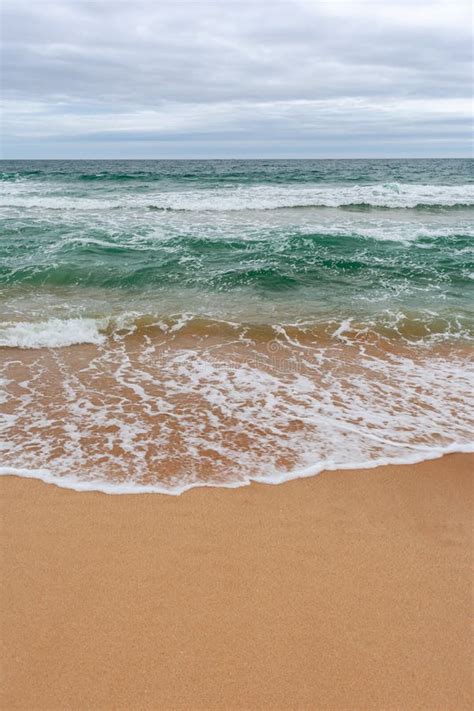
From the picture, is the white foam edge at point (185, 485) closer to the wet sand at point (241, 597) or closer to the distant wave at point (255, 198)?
the wet sand at point (241, 597)

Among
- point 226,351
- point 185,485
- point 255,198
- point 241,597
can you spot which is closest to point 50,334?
point 226,351

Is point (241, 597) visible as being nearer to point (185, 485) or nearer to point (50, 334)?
point (185, 485)

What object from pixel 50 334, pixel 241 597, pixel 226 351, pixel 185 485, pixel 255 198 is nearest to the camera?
pixel 241 597

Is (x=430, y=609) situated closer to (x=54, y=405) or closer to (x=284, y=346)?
(x=54, y=405)

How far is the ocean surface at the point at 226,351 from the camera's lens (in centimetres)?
454

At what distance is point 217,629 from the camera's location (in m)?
2.77

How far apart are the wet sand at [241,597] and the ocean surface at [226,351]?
0.44 meters

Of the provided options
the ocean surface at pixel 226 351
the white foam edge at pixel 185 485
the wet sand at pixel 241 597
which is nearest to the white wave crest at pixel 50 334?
the ocean surface at pixel 226 351

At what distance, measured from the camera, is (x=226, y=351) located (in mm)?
7102

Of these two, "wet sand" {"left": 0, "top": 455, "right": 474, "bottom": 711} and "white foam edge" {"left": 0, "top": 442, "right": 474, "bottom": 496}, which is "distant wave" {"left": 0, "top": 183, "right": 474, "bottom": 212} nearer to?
A: "white foam edge" {"left": 0, "top": 442, "right": 474, "bottom": 496}

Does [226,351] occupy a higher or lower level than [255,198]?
lower

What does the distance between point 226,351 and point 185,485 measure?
324 cm

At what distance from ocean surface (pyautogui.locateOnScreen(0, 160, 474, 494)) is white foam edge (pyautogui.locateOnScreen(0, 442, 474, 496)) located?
0.06ft

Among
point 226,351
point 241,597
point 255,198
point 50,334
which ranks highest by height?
point 255,198
